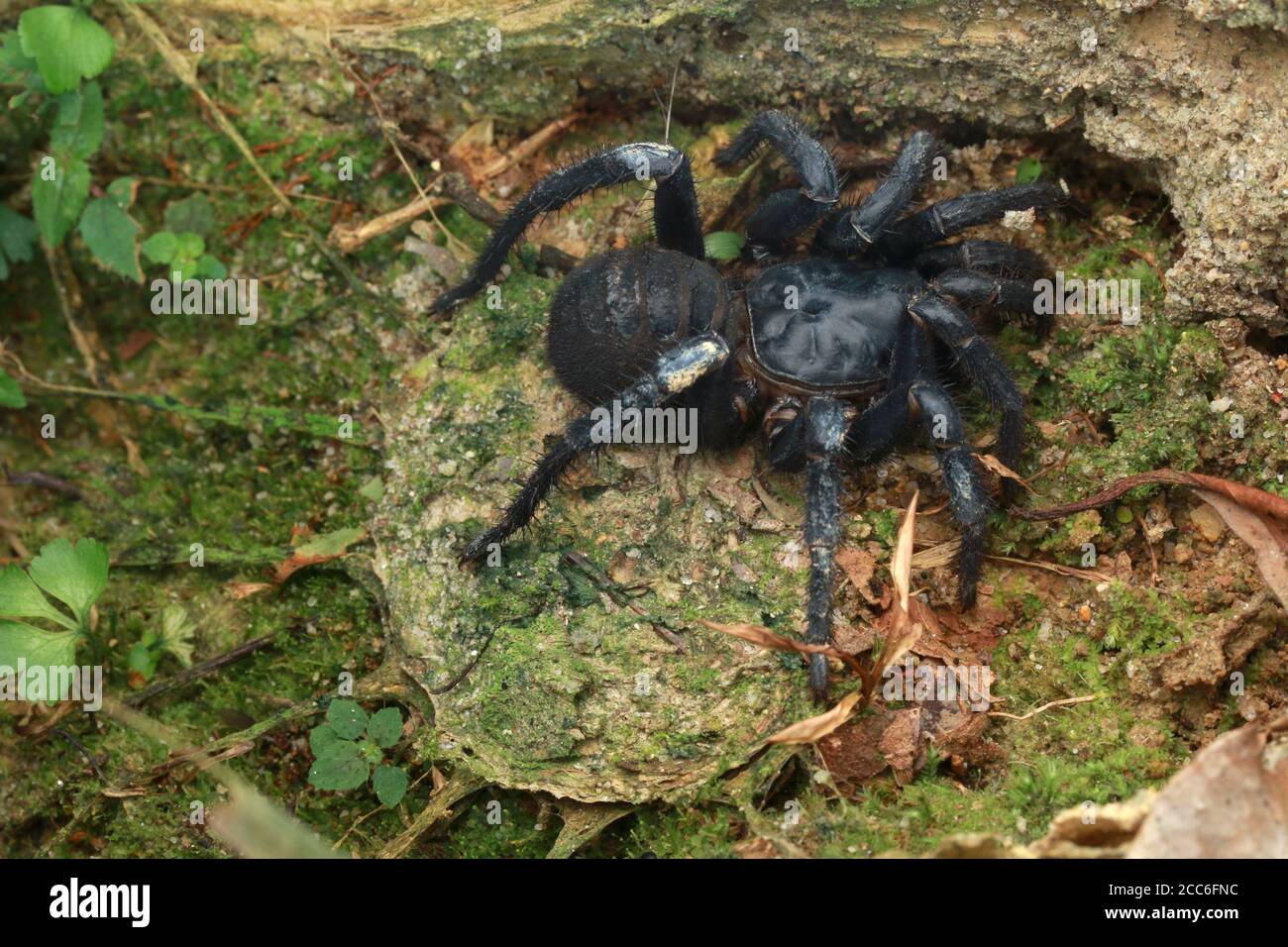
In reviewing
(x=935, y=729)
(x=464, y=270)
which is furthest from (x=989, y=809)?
(x=464, y=270)

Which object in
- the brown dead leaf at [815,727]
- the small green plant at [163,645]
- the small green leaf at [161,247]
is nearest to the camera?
the brown dead leaf at [815,727]

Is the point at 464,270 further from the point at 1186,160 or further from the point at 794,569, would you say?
the point at 1186,160

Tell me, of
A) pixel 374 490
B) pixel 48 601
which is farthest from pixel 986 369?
pixel 48 601

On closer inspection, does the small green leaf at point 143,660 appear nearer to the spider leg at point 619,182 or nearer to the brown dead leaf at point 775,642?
the spider leg at point 619,182

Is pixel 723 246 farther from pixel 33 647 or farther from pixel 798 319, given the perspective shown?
pixel 33 647

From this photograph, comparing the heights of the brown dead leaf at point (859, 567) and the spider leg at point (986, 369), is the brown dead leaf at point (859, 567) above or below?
below

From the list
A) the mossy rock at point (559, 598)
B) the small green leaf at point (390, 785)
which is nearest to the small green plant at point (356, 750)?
the small green leaf at point (390, 785)

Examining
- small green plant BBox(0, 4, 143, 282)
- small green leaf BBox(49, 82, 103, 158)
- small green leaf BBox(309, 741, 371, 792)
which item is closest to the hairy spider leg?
small green leaf BBox(309, 741, 371, 792)
